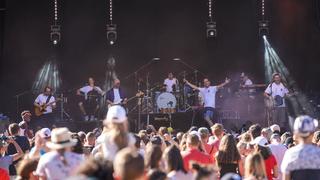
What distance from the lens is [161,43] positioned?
24.5 meters

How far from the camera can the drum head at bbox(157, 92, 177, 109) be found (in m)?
20.8

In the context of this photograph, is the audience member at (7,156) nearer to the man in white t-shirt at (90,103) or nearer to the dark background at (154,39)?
the man in white t-shirt at (90,103)

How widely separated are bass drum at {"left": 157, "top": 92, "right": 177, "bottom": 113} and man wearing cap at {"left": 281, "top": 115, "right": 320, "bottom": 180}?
13975 millimetres

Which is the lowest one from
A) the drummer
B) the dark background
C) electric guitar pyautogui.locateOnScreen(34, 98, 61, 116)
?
electric guitar pyautogui.locateOnScreen(34, 98, 61, 116)

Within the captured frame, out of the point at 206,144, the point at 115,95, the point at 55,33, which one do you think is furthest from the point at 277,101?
the point at 206,144

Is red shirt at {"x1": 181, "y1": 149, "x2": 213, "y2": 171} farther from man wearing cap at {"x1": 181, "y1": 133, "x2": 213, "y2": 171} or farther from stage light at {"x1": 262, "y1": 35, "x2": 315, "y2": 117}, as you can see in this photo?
stage light at {"x1": 262, "y1": 35, "x2": 315, "y2": 117}

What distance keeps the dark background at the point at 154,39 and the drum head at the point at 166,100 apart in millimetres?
3391

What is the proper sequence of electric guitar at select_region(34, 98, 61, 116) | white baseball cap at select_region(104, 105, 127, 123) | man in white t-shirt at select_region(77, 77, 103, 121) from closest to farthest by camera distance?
1. white baseball cap at select_region(104, 105, 127, 123)
2. electric guitar at select_region(34, 98, 61, 116)
3. man in white t-shirt at select_region(77, 77, 103, 121)

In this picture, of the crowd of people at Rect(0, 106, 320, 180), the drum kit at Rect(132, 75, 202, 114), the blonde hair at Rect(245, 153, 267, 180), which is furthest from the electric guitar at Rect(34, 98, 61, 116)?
the blonde hair at Rect(245, 153, 267, 180)

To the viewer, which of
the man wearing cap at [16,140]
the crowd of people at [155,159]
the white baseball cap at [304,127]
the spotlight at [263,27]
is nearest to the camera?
the crowd of people at [155,159]

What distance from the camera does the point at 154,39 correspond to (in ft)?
80.4

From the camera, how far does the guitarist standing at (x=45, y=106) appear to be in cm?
2098

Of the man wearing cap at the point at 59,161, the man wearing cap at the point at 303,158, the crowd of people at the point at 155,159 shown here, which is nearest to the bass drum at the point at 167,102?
the crowd of people at the point at 155,159

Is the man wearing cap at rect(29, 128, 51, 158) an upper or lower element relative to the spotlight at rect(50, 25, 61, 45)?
lower
